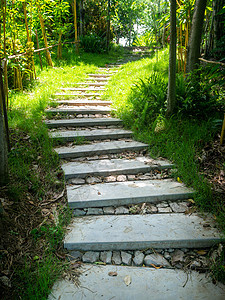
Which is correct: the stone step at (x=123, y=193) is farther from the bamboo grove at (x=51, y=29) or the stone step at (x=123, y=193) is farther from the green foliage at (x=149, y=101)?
the bamboo grove at (x=51, y=29)

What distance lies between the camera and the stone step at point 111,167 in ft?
9.95

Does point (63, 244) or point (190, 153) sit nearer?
point (63, 244)

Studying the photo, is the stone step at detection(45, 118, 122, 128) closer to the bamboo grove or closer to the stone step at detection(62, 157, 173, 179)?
the bamboo grove

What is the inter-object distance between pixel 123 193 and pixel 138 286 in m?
1.03

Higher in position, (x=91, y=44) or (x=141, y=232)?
(x=91, y=44)

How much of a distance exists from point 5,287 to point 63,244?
548 mm

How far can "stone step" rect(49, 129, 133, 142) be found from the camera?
3.74 meters

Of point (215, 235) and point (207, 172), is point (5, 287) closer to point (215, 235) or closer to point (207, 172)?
point (215, 235)

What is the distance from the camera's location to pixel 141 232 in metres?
2.24

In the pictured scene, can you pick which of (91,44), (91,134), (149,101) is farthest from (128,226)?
(91,44)

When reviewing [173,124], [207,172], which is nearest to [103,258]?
[207,172]

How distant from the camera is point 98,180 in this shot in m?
2.99

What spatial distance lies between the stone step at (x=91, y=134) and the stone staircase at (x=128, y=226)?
16 millimetres

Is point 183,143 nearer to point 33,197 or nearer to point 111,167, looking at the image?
point 111,167
